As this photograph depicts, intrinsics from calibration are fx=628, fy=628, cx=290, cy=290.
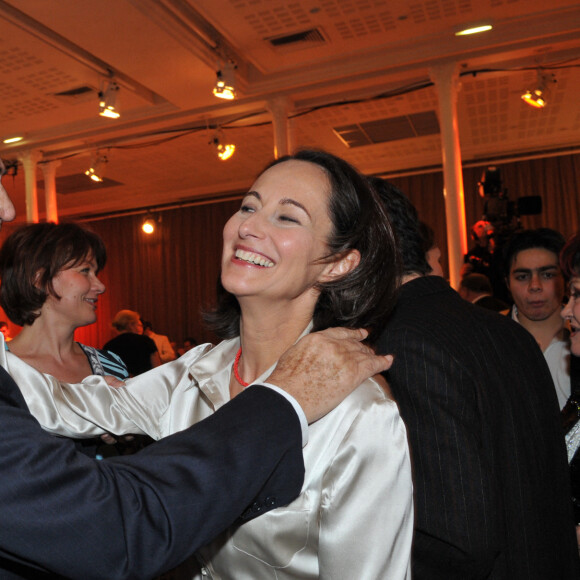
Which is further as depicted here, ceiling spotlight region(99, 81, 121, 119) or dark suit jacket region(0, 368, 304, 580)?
ceiling spotlight region(99, 81, 121, 119)

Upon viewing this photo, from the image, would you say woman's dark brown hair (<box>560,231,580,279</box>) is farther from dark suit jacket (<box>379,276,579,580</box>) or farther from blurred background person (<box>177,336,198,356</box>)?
blurred background person (<box>177,336,198,356</box>)

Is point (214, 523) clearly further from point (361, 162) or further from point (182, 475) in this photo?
point (361, 162)

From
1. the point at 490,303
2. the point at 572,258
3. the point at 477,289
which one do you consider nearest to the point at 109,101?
the point at 477,289

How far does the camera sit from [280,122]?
8.09 m

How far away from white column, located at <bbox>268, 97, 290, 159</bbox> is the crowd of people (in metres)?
6.19

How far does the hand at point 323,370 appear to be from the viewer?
3.44 feet

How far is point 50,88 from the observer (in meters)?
7.57

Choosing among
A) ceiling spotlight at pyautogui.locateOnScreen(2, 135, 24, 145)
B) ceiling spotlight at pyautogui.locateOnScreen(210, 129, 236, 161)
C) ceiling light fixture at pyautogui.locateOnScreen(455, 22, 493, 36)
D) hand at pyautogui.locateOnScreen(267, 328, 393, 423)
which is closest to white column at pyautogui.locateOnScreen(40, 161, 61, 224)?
ceiling spotlight at pyautogui.locateOnScreen(2, 135, 24, 145)

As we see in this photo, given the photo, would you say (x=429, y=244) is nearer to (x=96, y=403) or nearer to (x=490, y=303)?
(x=96, y=403)

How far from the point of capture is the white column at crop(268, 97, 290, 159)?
807 cm

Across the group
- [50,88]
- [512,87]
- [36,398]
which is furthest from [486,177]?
[50,88]

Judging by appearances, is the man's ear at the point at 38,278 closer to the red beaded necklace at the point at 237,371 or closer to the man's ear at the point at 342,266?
the red beaded necklace at the point at 237,371

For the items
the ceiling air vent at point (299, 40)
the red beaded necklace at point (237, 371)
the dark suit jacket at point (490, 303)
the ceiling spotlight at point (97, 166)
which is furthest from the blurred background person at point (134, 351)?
the ceiling spotlight at point (97, 166)

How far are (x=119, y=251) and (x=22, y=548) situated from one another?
1423 cm
